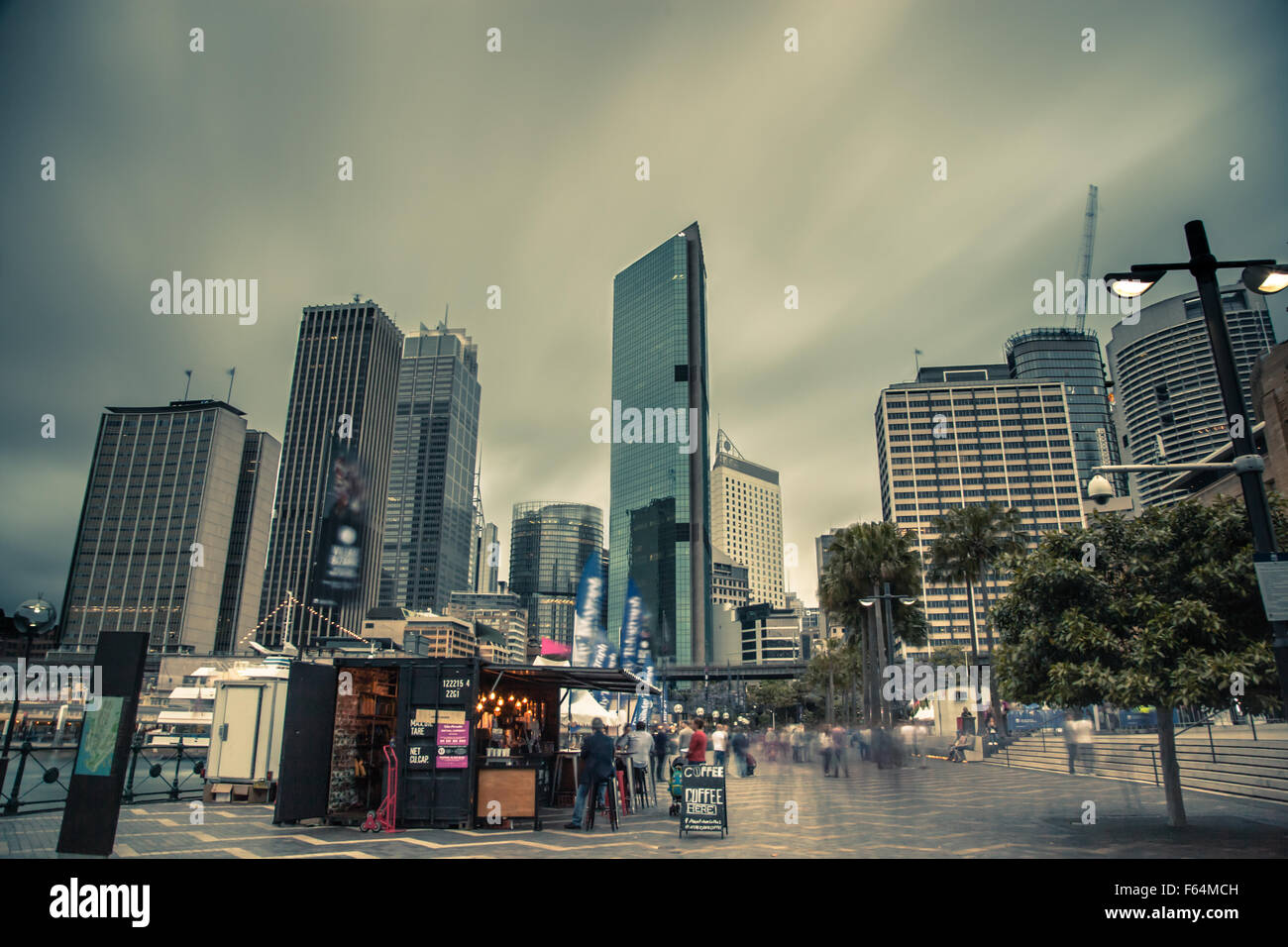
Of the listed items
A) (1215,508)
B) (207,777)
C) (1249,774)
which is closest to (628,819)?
(207,777)

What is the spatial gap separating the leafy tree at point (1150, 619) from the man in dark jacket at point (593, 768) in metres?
8.71

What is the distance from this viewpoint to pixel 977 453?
16000 centimetres

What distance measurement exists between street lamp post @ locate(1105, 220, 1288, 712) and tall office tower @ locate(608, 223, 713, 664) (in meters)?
158

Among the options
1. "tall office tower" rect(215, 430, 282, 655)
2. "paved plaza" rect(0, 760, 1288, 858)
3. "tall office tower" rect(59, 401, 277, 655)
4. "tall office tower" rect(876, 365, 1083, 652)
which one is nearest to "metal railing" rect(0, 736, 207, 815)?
"paved plaza" rect(0, 760, 1288, 858)

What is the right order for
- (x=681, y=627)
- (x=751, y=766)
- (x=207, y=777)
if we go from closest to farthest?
(x=207, y=777), (x=751, y=766), (x=681, y=627)

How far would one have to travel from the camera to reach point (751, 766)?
2888cm

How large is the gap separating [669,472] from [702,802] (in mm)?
165630

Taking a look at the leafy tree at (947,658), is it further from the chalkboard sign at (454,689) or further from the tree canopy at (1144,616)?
Answer: the chalkboard sign at (454,689)

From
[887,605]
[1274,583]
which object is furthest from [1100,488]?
[887,605]

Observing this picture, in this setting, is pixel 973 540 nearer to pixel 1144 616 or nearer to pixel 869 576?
pixel 869 576

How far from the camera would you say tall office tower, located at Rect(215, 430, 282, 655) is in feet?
589

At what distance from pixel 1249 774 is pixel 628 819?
16616 mm
